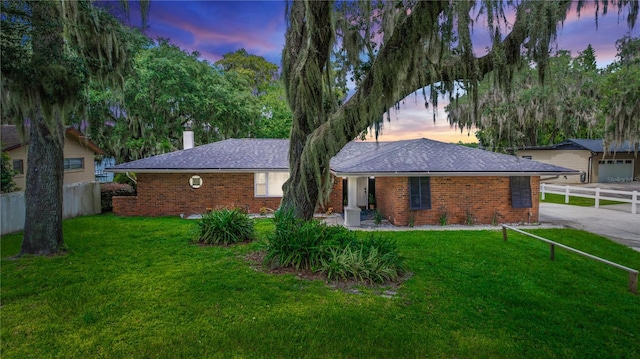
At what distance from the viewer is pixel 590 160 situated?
26.3m

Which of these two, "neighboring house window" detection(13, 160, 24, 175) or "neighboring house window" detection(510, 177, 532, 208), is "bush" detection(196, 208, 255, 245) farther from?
"neighboring house window" detection(13, 160, 24, 175)

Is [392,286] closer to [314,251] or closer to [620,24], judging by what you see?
[314,251]

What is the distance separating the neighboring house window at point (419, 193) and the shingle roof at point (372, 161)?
19.3 inches

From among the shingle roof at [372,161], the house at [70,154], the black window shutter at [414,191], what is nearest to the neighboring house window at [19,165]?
the house at [70,154]

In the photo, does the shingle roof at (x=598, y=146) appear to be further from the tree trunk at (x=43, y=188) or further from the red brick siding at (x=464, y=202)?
the tree trunk at (x=43, y=188)

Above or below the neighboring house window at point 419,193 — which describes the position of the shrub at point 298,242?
below

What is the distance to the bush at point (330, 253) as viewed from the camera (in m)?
6.18

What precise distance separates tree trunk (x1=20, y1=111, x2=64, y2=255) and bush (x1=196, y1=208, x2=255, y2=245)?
3078 millimetres

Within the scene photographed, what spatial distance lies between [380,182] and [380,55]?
8302 mm

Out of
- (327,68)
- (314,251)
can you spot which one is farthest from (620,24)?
(314,251)

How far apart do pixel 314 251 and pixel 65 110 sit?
5.58 metres

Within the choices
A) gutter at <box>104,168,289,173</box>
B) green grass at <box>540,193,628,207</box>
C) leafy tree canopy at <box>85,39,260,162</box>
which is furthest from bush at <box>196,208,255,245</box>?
green grass at <box>540,193,628,207</box>

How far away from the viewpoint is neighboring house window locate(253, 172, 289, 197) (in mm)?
14078

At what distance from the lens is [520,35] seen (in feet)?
17.9
